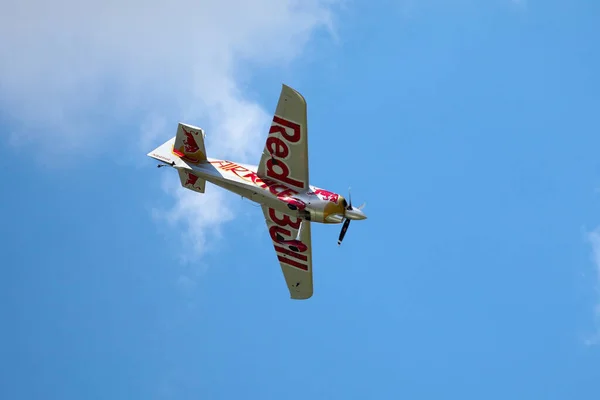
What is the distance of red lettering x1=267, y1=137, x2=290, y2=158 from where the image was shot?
148 ft

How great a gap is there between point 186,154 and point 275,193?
5.83 meters

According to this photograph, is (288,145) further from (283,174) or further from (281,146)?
(283,174)

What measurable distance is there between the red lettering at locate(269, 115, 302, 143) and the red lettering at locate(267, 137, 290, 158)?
1.49 feet

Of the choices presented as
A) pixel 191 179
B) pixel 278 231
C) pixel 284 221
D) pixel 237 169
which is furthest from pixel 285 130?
pixel 278 231

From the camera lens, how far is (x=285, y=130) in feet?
146

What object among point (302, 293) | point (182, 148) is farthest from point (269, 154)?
point (302, 293)

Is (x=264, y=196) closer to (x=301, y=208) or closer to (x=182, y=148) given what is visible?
(x=301, y=208)

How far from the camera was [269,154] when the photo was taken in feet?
150

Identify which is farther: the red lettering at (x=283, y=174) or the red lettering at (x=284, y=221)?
the red lettering at (x=284, y=221)

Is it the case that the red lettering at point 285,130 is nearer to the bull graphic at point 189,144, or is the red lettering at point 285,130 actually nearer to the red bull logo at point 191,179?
the bull graphic at point 189,144

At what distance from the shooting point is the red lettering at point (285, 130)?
4428 cm

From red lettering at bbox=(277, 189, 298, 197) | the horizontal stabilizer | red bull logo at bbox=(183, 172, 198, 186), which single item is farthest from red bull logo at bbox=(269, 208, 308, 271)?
red bull logo at bbox=(183, 172, 198, 186)

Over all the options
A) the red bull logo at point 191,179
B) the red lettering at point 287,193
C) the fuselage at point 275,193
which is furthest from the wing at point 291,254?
the red bull logo at point 191,179

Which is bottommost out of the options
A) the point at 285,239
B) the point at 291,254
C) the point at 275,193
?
the point at 291,254
